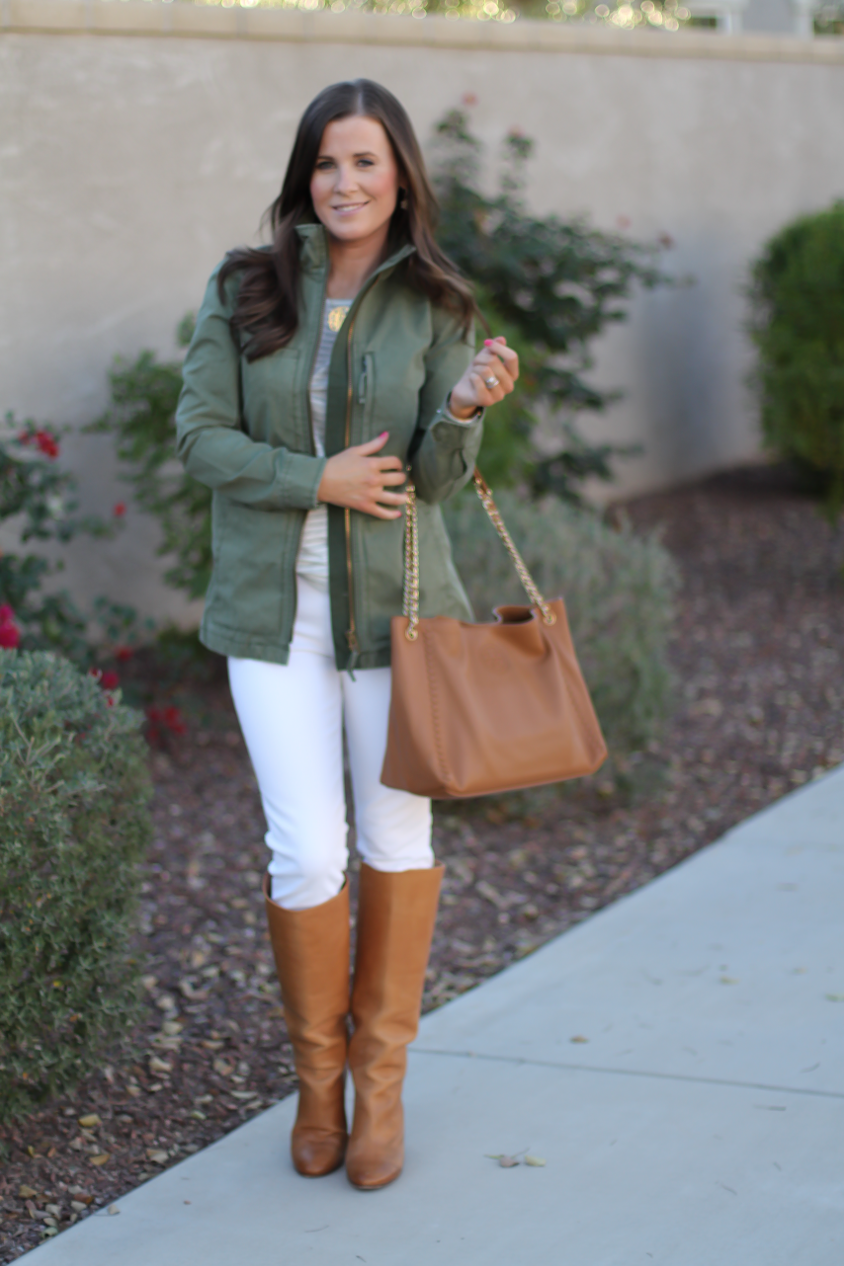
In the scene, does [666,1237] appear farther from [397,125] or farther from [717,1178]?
[397,125]

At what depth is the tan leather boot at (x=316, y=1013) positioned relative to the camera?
2.45 metres

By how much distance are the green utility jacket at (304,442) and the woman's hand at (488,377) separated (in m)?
0.07

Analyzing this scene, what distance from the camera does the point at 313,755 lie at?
2.43 metres

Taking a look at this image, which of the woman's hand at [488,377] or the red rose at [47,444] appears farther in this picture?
the red rose at [47,444]

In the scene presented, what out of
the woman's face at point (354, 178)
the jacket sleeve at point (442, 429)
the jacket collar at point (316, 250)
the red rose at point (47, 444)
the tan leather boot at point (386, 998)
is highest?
the woman's face at point (354, 178)

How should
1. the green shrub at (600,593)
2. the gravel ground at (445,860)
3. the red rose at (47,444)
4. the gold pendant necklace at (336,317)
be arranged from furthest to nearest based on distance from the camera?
the green shrub at (600,593)
the red rose at (47,444)
the gravel ground at (445,860)
the gold pendant necklace at (336,317)

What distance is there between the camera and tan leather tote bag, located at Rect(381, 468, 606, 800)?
7.64ft

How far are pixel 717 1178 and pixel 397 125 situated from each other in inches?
80.4

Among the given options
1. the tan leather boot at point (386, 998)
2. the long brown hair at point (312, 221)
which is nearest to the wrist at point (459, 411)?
the long brown hair at point (312, 221)

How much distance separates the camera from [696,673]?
6.07m

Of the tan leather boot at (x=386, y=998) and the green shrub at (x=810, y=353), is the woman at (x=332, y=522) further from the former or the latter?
the green shrub at (x=810, y=353)


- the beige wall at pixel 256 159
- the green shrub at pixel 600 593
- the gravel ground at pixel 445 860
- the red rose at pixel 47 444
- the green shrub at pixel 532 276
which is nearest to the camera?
the gravel ground at pixel 445 860

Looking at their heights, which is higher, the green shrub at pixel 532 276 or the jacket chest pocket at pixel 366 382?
the green shrub at pixel 532 276

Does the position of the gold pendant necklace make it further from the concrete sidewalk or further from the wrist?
the concrete sidewalk
